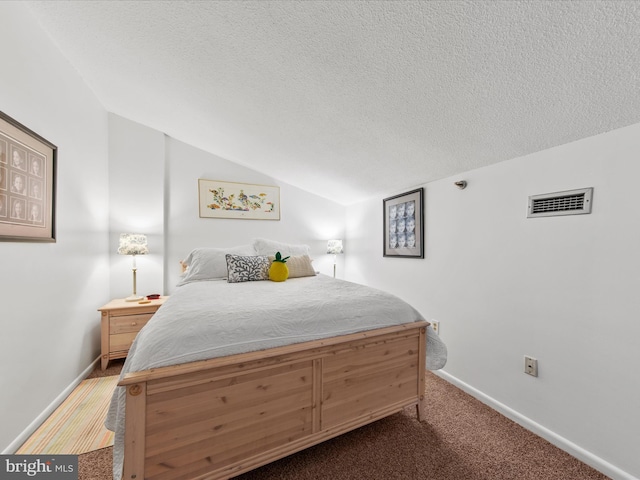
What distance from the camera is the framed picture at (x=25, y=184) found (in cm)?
128

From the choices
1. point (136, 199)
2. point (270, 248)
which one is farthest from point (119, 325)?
point (270, 248)

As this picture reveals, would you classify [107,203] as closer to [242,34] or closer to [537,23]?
[242,34]

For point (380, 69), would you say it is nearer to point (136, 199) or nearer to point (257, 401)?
point (257, 401)

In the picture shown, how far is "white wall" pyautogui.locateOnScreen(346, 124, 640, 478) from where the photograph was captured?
1.20 metres

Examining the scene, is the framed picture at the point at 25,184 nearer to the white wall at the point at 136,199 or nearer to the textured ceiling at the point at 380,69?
the textured ceiling at the point at 380,69

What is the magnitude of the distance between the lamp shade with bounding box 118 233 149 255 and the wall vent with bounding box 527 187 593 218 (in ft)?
10.8

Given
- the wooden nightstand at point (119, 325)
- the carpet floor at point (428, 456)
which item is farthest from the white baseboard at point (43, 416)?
the carpet floor at point (428, 456)

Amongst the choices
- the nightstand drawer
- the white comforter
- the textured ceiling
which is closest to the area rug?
the nightstand drawer

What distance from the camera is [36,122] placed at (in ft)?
5.04

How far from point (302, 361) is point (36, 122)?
7.10ft

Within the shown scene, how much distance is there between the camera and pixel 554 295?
1457 millimetres

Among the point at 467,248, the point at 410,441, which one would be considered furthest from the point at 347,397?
the point at 467,248

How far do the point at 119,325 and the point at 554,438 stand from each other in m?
3.30

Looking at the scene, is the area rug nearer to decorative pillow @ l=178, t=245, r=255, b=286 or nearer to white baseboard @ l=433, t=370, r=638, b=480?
decorative pillow @ l=178, t=245, r=255, b=286
